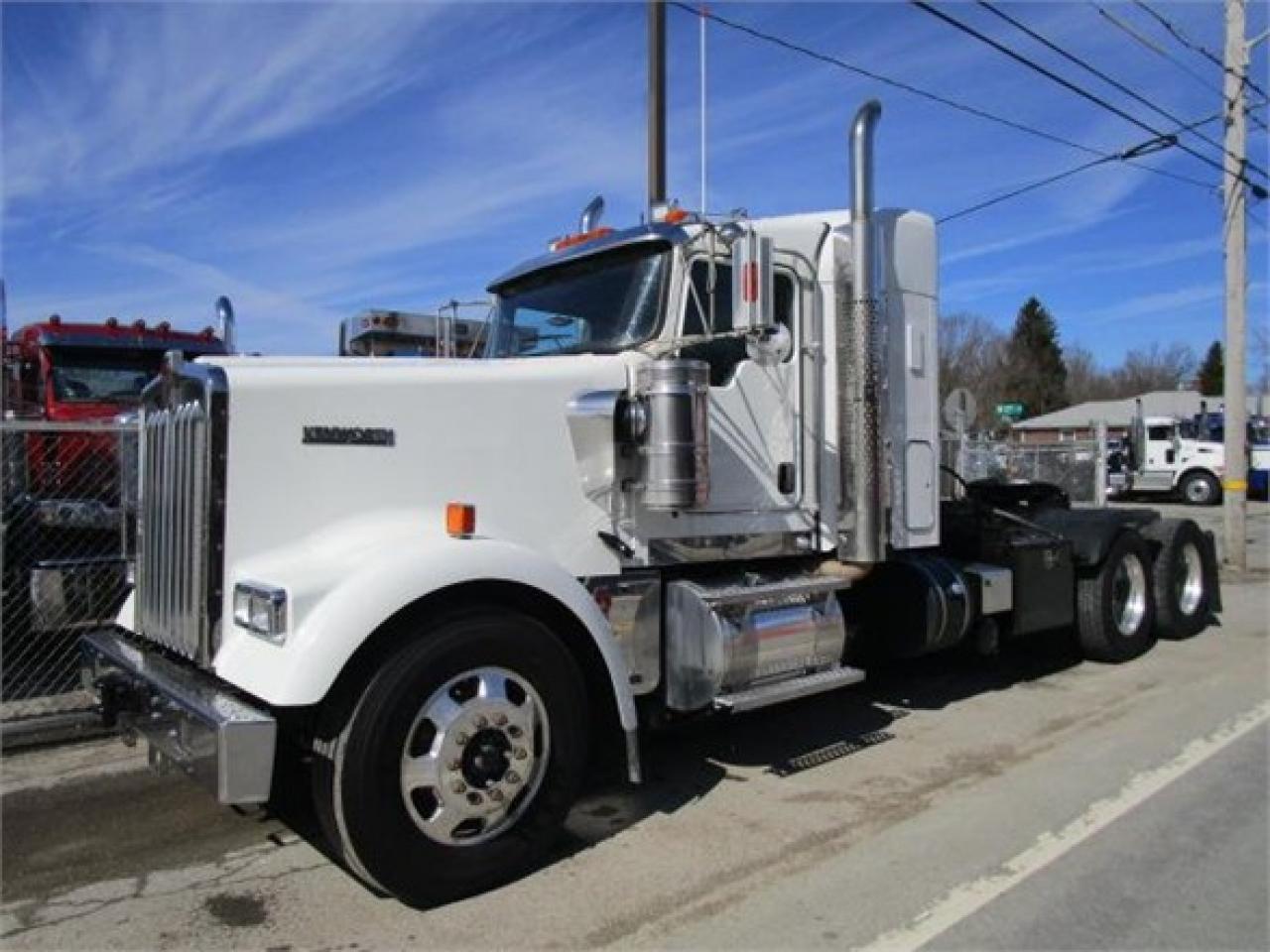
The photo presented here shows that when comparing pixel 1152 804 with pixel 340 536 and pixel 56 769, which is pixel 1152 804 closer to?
pixel 340 536

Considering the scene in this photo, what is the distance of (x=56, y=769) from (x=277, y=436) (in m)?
2.85

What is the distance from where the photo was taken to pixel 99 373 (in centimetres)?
1044

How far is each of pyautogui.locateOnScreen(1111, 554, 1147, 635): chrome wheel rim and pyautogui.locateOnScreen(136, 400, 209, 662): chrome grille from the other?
6.89 meters

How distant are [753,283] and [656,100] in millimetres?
7866

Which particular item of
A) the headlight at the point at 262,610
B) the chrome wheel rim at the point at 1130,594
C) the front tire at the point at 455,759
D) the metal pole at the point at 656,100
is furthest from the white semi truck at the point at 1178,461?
the headlight at the point at 262,610

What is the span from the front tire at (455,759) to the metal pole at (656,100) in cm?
846

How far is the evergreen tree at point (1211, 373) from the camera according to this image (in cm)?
8038

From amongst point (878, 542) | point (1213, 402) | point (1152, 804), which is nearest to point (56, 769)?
point (878, 542)

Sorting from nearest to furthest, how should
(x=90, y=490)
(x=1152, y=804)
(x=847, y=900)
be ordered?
(x=847, y=900), (x=1152, y=804), (x=90, y=490)

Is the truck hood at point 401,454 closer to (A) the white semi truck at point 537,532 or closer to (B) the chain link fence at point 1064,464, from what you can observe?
(A) the white semi truck at point 537,532

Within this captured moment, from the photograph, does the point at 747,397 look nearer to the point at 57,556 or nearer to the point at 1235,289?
the point at 57,556

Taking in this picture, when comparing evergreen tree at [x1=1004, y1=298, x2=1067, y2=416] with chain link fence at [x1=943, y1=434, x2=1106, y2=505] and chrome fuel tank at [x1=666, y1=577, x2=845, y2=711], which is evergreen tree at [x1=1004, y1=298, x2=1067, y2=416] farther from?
chrome fuel tank at [x1=666, y1=577, x2=845, y2=711]

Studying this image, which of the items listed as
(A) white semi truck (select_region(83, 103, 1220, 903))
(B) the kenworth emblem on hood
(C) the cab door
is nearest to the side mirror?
(A) white semi truck (select_region(83, 103, 1220, 903))

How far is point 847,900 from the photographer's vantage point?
12.8ft
